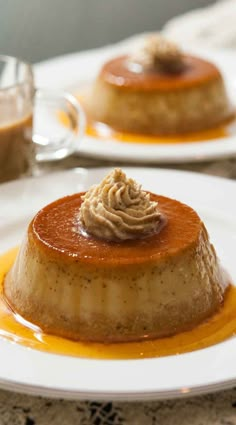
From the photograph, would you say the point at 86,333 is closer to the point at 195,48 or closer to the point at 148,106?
the point at 148,106

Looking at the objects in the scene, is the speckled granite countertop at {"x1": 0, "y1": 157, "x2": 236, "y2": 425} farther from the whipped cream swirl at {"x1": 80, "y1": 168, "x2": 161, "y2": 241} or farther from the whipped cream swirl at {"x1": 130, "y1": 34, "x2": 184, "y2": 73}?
the whipped cream swirl at {"x1": 130, "y1": 34, "x2": 184, "y2": 73}

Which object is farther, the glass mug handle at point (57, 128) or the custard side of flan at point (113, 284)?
the glass mug handle at point (57, 128)

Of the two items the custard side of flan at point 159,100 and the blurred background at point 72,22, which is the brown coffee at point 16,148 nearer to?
the custard side of flan at point 159,100

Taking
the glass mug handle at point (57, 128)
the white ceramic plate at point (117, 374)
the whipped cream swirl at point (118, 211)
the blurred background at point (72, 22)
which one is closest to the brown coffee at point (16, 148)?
the glass mug handle at point (57, 128)

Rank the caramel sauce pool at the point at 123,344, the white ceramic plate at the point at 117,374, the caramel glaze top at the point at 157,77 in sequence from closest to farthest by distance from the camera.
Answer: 1. the white ceramic plate at the point at 117,374
2. the caramel sauce pool at the point at 123,344
3. the caramel glaze top at the point at 157,77

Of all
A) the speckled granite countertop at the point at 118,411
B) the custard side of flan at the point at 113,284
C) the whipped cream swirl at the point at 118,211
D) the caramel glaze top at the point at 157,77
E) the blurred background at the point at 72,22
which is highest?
the whipped cream swirl at the point at 118,211

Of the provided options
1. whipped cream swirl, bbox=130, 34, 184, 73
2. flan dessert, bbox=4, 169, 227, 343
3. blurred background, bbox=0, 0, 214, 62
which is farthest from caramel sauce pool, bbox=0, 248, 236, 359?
blurred background, bbox=0, 0, 214, 62

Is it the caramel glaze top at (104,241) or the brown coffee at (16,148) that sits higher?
the caramel glaze top at (104,241)

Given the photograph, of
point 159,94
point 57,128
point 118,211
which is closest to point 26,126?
point 57,128
